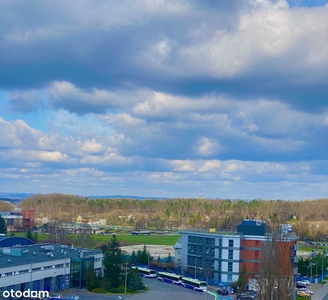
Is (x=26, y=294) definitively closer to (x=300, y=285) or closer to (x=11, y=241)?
(x=11, y=241)

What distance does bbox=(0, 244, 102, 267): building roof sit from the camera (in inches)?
1167

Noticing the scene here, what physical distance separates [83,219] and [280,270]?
83.7 metres

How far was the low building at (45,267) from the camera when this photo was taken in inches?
1111

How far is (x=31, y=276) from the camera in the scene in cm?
2959

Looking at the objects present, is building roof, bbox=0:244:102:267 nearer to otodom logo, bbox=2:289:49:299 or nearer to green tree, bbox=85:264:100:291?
otodom logo, bbox=2:289:49:299

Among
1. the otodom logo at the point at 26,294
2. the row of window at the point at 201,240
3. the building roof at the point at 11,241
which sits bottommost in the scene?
the otodom logo at the point at 26,294

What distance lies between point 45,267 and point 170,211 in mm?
82696

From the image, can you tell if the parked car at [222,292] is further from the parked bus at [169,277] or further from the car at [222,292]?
the parked bus at [169,277]

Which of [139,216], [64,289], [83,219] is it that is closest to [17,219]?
[83,219]

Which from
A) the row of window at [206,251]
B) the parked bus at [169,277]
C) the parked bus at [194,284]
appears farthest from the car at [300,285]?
the parked bus at [169,277]

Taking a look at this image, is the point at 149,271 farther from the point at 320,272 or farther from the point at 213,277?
the point at 320,272

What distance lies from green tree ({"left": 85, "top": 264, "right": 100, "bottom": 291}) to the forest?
5376cm

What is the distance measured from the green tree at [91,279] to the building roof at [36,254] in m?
1.90

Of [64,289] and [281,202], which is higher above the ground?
[281,202]
